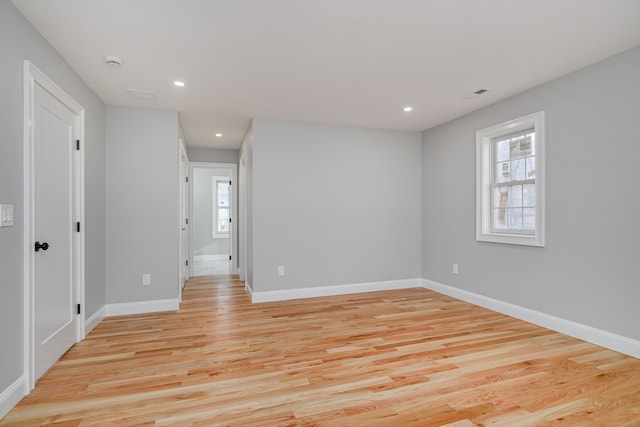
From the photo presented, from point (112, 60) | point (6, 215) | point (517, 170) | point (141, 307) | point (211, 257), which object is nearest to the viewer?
point (6, 215)

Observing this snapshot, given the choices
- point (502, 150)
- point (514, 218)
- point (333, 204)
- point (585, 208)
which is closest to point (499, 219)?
point (514, 218)

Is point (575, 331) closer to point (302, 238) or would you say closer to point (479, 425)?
point (479, 425)

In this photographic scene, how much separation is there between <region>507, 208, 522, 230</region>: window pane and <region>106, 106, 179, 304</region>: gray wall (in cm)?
406

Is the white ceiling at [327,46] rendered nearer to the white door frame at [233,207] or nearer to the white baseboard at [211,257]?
the white door frame at [233,207]

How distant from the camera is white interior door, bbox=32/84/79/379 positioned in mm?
2242

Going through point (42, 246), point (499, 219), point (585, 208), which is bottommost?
point (42, 246)

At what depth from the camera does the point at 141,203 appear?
383cm

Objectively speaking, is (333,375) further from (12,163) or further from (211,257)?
(211,257)

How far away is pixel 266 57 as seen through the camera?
2.65 metres

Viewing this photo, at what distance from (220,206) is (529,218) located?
749 cm

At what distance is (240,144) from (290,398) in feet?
15.5

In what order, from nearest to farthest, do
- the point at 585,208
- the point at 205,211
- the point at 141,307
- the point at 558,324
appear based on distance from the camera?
the point at 585,208
the point at 558,324
the point at 141,307
the point at 205,211

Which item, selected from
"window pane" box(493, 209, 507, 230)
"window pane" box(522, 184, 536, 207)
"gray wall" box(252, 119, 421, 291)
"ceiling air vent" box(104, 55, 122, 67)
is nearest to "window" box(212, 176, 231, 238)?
"gray wall" box(252, 119, 421, 291)

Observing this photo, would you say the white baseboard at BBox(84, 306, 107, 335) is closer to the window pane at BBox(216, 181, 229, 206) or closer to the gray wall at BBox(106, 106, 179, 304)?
the gray wall at BBox(106, 106, 179, 304)
